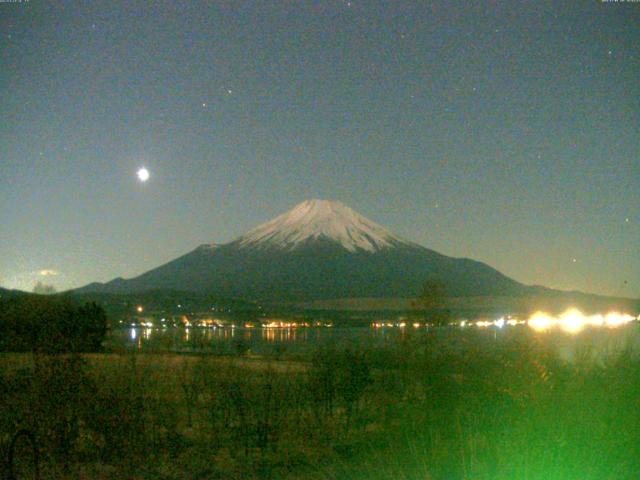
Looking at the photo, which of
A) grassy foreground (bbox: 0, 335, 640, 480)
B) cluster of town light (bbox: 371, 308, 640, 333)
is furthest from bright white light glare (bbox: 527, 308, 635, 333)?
grassy foreground (bbox: 0, 335, 640, 480)

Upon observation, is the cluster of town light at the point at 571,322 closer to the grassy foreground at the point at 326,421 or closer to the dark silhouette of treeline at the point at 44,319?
the grassy foreground at the point at 326,421

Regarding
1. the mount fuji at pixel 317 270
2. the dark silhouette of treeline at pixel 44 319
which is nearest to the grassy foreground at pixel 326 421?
the dark silhouette of treeline at pixel 44 319

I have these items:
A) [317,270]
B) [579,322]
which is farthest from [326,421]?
[317,270]

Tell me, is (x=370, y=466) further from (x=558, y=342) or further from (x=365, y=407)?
(x=558, y=342)

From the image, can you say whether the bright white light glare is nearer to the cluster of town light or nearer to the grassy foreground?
the cluster of town light

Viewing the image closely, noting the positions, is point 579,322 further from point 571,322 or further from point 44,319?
point 44,319

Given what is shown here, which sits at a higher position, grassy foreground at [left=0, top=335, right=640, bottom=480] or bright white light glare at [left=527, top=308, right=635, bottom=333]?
bright white light glare at [left=527, top=308, right=635, bottom=333]

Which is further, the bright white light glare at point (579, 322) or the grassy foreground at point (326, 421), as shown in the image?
the bright white light glare at point (579, 322)

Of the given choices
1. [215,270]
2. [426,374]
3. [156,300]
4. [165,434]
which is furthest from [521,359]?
[215,270]
